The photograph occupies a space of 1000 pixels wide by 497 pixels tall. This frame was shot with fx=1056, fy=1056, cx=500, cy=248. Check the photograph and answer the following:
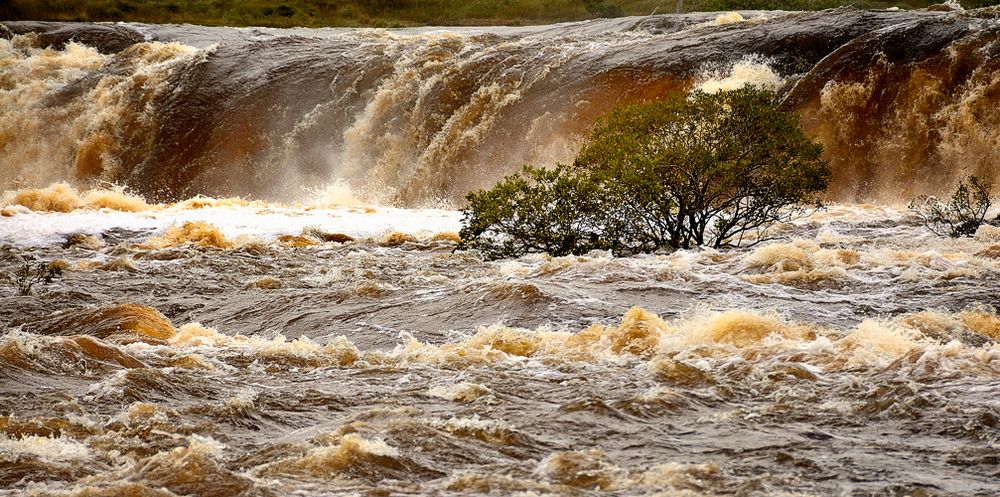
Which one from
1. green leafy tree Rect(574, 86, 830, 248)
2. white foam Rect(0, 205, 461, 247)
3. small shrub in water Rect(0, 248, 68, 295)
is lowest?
white foam Rect(0, 205, 461, 247)

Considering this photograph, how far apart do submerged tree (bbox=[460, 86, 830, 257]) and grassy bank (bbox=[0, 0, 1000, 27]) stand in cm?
3084

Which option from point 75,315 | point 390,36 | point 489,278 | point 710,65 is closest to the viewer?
point 75,315

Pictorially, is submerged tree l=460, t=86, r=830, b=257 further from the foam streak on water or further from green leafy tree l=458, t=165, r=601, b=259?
the foam streak on water

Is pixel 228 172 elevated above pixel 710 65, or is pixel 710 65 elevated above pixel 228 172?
pixel 710 65

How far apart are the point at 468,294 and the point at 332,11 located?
3741 cm

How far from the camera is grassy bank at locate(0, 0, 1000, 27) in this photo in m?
41.7

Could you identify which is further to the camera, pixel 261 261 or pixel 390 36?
pixel 390 36

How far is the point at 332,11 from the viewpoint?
44.2m

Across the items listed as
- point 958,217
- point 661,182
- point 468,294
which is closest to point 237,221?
point 661,182

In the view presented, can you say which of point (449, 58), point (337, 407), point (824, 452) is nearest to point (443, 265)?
point (337, 407)

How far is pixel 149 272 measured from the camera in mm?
11516

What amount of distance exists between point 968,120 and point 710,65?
4.40 m

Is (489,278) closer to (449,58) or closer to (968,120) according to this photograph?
(968,120)

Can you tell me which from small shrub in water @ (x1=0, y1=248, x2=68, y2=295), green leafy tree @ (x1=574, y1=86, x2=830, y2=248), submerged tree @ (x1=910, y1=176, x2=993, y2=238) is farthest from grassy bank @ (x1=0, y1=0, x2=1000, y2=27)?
small shrub in water @ (x1=0, y1=248, x2=68, y2=295)
